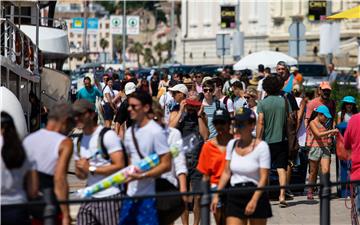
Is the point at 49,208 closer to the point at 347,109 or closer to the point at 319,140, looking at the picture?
the point at 319,140

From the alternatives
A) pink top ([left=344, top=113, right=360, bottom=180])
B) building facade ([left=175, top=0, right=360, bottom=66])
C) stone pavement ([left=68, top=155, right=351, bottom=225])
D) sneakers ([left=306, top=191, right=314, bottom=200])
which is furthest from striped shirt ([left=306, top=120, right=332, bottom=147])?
building facade ([left=175, top=0, right=360, bottom=66])

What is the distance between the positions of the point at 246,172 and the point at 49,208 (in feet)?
7.61

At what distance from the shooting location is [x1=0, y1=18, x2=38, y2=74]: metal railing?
24328 mm

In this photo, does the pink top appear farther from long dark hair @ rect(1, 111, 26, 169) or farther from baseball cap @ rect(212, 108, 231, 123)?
long dark hair @ rect(1, 111, 26, 169)

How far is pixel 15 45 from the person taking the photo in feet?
83.3

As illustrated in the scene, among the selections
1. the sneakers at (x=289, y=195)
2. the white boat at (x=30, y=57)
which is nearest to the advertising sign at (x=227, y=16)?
Answer: the white boat at (x=30, y=57)

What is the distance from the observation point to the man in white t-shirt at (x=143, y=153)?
10.2m

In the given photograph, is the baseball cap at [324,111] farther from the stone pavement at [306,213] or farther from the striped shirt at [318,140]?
the stone pavement at [306,213]

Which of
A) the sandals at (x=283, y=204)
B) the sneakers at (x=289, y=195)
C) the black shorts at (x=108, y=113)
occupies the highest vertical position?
the black shorts at (x=108, y=113)

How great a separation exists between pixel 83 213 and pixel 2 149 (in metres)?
1.16

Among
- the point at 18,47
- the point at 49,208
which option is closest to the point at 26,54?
the point at 18,47

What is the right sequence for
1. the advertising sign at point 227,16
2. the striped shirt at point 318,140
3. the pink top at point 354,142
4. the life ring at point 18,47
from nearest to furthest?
the pink top at point 354,142 < the striped shirt at point 318,140 < the life ring at point 18,47 < the advertising sign at point 227,16

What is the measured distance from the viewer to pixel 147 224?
10500mm

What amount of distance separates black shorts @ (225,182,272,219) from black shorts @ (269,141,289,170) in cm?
554
